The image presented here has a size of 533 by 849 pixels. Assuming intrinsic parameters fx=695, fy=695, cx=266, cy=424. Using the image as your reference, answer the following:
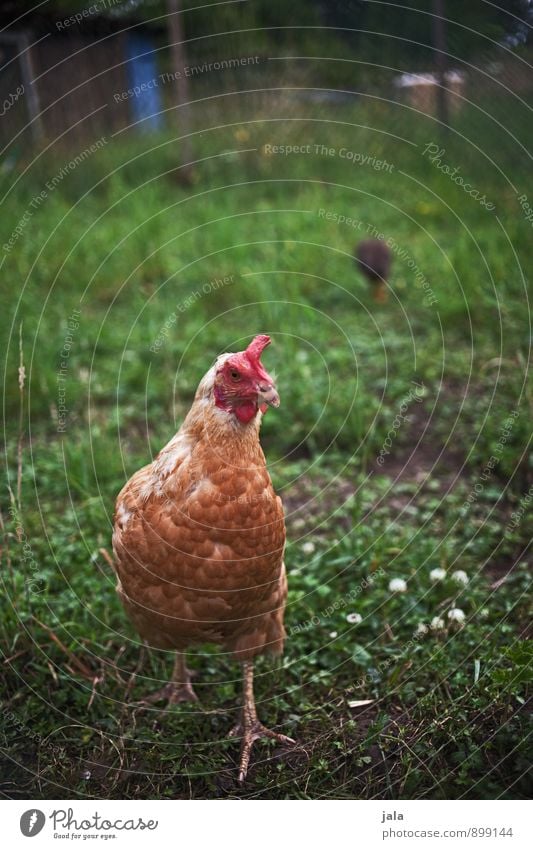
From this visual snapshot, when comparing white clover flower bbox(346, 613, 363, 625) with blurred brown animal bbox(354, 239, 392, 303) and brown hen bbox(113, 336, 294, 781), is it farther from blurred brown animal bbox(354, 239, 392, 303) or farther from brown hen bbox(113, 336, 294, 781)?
blurred brown animal bbox(354, 239, 392, 303)

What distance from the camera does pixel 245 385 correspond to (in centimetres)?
232

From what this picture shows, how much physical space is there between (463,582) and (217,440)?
5.32 ft

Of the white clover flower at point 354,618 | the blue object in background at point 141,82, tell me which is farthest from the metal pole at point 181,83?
the white clover flower at point 354,618

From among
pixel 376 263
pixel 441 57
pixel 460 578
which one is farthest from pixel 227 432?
pixel 441 57

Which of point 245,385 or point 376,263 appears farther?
point 376,263

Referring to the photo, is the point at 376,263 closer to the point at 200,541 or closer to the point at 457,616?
the point at 457,616

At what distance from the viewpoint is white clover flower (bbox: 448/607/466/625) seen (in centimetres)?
308

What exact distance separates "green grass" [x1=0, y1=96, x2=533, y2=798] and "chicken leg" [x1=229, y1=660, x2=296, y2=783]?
0.07 metres

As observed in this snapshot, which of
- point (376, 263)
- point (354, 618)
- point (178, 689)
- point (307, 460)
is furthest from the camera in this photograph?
point (376, 263)

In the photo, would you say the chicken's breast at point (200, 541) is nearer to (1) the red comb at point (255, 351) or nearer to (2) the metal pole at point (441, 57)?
(1) the red comb at point (255, 351)

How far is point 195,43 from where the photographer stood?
9.47m

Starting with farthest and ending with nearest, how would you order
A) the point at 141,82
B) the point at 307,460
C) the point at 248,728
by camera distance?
1. the point at 141,82
2. the point at 307,460
3. the point at 248,728
